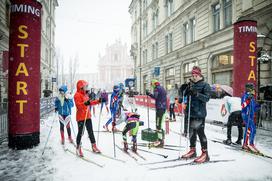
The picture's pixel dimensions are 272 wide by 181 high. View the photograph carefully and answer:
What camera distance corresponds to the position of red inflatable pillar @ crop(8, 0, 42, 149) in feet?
20.6

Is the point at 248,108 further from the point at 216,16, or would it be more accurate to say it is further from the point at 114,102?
the point at 216,16

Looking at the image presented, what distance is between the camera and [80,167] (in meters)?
4.84

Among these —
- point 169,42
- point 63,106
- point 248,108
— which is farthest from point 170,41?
point 63,106

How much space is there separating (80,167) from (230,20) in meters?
14.7

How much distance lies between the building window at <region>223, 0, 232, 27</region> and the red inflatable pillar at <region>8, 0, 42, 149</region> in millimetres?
13464

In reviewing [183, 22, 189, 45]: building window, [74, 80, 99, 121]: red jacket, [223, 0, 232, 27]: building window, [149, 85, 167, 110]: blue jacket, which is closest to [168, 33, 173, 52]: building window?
[183, 22, 189, 45]: building window

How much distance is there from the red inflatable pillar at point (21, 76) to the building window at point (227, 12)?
1346 cm

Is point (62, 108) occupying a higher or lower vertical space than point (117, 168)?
higher

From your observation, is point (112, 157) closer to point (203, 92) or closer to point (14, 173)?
point (14, 173)

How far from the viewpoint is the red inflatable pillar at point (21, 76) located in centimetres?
627

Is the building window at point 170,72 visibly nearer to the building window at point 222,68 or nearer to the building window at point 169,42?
the building window at point 169,42

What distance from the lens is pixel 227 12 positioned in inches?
614

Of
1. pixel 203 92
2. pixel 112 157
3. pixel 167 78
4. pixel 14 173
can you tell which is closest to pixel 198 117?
pixel 203 92

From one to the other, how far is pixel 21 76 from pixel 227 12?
581 inches
